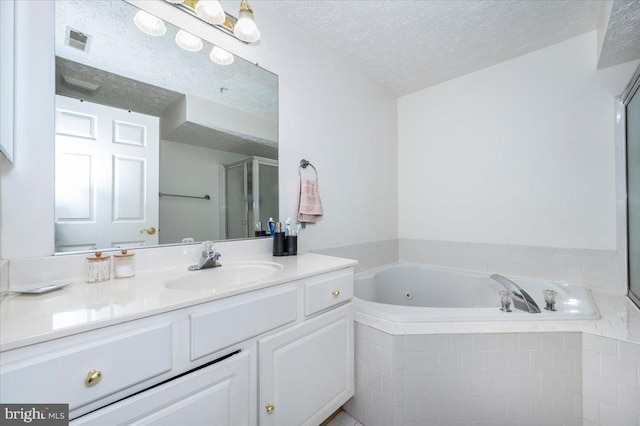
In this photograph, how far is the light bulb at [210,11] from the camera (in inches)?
46.3

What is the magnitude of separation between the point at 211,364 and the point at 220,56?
1458 mm

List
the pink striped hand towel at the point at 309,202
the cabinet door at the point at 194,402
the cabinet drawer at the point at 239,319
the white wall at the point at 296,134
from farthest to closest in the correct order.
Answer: the pink striped hand towel at the point at 309,202, the white wall at the point at 296,134, the cabinet drawer at the point at 239,319, the cabinet door at the point at 194,402

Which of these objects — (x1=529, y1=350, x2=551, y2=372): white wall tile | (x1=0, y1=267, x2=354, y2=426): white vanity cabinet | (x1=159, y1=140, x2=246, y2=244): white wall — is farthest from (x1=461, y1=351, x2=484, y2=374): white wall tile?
(x1=159, y1=140, x2=246, y2=244): white wall

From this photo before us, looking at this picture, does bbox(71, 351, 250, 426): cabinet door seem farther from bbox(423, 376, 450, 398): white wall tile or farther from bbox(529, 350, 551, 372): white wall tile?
bbox(529, 350, 551, 372): white wall tile

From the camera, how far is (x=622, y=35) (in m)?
1.44

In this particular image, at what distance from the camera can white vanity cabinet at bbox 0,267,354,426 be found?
565 mm

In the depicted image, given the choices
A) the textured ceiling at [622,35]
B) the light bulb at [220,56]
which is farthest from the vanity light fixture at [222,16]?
the textured ceiling at [622,35]

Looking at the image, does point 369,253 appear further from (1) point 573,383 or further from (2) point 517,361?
(1) point 573,383

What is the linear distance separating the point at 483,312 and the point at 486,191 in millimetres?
1227

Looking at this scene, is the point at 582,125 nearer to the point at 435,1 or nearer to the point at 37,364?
the point at 435,1

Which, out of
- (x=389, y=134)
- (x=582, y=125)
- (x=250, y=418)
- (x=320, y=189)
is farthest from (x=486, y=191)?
(x=250, y=418)

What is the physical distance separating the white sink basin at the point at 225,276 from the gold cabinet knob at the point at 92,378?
36 centimetres

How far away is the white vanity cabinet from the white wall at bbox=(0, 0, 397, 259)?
0.58 metres

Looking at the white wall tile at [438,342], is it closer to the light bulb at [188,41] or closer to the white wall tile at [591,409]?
the white wall tile at [591,409]
